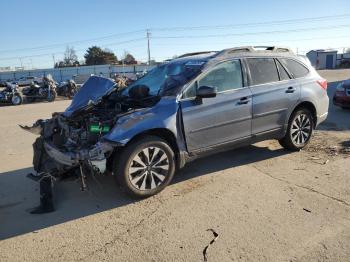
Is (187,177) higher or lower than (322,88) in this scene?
lower

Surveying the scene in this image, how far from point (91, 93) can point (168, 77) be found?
3.86 feet

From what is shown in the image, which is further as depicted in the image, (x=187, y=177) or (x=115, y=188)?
(x=187, y=177)

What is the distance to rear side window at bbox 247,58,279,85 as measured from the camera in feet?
18.9

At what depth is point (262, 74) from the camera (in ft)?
19.4

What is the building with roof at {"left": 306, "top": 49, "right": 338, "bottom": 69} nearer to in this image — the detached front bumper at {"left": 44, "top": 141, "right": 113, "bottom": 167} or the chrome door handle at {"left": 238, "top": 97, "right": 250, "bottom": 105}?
the chrome door handle at {"left": 238, "top": 97, "right": 250, "bottom": 105}

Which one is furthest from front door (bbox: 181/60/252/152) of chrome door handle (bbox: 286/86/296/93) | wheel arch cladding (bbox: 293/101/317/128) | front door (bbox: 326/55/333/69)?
front door (bbox: 326/55/333/69)

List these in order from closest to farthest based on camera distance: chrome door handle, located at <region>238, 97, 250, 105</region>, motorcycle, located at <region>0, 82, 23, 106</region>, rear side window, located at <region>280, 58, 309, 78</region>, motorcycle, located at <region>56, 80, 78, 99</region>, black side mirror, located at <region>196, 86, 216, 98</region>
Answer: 1. black side mirror, located at <region>196, 86, 216, 98</region>
2. chrome door handle, located at <region>238, 97, 250, 105</region>
3. rear side window, located at <region>280, 58, 309, 78</region>
4. motorcycle, located at <region>0, 82, 23, 106</region>
5. motorcycle, located at <region>56, 80, 78, 99</region>

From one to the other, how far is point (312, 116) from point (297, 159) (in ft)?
3.11

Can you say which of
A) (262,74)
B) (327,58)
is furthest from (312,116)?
(327,58)

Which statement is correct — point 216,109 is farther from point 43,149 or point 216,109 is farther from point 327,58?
point 327,58

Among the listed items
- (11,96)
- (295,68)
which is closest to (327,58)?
(11,96)

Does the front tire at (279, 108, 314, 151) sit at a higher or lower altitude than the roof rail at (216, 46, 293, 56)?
lower

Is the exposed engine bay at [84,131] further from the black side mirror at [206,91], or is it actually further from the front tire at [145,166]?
the black side mirror at [206,91]

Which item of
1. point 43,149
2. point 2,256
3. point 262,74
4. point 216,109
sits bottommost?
point 2,256
